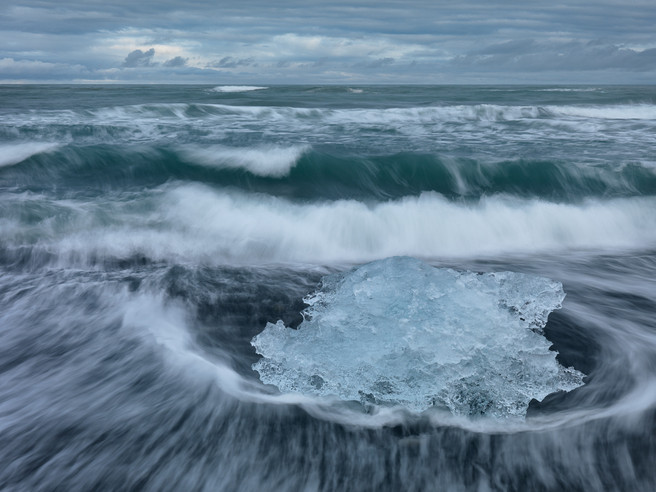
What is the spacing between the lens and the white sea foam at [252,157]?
31.2ft

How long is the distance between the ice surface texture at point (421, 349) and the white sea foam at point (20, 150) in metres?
8.55

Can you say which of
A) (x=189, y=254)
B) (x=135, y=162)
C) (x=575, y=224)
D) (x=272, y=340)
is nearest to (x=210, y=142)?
(x=135, y=162)

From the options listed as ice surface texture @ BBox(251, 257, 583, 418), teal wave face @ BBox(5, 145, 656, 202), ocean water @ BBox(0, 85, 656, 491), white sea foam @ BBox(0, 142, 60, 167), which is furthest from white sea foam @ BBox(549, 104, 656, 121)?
ice surface texture @ BBox(251, 257, 583, 418)

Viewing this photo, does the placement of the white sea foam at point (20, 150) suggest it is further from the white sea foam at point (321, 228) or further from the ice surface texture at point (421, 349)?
the ice surface texture at point (421, 349)

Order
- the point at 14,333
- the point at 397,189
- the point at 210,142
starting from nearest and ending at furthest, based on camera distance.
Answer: the point at 14,333 → the point at 397,189 → the point at 210,142

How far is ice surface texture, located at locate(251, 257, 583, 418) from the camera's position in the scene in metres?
3.04

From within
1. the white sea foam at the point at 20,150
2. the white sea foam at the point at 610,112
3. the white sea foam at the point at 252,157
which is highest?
the white sea foam at the point at 20,150

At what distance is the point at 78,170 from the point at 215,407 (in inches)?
319

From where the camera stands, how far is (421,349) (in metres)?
3.18

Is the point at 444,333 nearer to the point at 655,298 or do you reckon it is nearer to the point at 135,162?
the point at 655,298

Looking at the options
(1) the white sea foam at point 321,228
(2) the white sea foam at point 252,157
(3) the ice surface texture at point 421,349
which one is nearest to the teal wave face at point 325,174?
(2) the white sea foam at point 252,157

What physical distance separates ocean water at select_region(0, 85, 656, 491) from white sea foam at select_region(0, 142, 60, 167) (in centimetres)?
6

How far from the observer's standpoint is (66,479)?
263cm

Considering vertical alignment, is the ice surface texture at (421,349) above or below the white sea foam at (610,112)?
above
